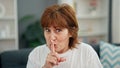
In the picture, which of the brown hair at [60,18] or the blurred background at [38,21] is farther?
the blurred background at [38,21]

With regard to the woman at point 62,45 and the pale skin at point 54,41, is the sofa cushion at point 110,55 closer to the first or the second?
the woman at point 62,45

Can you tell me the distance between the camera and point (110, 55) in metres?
2.11

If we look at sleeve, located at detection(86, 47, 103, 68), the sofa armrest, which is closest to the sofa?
the sofa armrest

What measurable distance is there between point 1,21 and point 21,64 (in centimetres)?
173

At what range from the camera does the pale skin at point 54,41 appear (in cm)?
112

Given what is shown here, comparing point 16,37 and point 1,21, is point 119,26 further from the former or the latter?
point 1,21

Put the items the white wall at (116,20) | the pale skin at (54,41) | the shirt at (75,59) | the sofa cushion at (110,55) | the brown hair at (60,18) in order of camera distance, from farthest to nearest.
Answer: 1. the white wall at (116,20)
2. the sofa cushion at (110,55)
3. the shirt at (75,59)
4. the brown hair at (60,18)
5. the pale skin at (54,41)

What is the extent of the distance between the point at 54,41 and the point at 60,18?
147 millimetres

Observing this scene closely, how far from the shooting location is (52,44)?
116 centimetres

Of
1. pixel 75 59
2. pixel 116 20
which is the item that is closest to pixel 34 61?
pixel 75 59

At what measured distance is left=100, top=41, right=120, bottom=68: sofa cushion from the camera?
2051mm

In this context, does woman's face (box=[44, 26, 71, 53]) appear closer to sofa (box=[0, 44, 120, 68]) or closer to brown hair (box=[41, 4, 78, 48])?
brown hair (box=[41, 4, 78, 48])

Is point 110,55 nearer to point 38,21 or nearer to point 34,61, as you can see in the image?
point 34,61

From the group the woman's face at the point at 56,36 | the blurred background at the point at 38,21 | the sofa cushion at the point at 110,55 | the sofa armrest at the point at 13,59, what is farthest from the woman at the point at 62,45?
the blurred background at the point at 38,21
